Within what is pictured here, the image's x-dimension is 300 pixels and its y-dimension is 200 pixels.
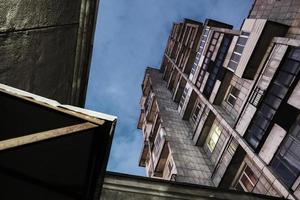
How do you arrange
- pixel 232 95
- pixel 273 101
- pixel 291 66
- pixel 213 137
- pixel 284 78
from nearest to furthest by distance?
pixel 291 66 < pixel 284 78 < pixel 273 101 < pixel 232 95 < pixel 213 137

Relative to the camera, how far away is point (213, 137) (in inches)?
826

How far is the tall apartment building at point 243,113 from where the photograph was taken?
1267cm

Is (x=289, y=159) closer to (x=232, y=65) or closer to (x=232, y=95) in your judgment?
(x=232, y=95)

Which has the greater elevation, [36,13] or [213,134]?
[36,13]

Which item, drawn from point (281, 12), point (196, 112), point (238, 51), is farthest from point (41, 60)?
point (196, 112)

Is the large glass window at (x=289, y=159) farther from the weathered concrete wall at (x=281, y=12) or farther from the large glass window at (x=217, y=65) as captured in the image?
the large glass window at (x=217, y=65)

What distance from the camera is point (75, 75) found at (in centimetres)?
668

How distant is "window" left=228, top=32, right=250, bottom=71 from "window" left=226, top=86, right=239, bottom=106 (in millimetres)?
1833

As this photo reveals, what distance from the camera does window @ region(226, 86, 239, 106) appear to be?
19098 mm

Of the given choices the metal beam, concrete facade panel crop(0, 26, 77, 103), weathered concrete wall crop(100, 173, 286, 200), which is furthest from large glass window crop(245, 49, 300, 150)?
the metal beam

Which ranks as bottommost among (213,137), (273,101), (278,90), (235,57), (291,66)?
(213,137)

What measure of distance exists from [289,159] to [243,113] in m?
4.88

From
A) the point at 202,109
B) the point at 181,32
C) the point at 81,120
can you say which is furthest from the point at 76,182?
the point at 181,32

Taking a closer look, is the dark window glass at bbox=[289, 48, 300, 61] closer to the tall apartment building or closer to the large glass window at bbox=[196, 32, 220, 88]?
the tall apartment building
